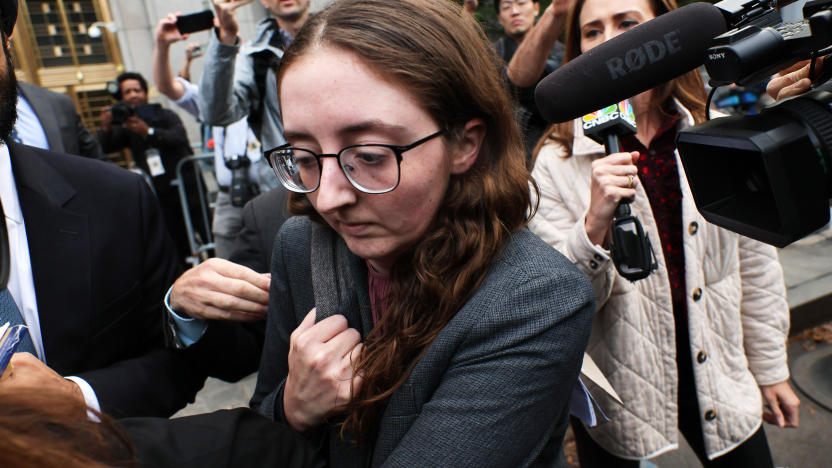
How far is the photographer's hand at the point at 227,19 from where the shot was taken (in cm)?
275

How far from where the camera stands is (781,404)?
1.89m

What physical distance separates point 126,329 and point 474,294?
962 millimetres

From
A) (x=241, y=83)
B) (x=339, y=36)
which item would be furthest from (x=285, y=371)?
(x=241, y=83)

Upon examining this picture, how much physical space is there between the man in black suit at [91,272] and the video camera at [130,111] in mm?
4454

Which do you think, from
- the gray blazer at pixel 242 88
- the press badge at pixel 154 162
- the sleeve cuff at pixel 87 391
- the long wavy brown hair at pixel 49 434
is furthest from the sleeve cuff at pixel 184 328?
the press badge at pixel 154 162

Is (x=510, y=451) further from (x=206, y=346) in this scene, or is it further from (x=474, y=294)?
(x=206, y=346)

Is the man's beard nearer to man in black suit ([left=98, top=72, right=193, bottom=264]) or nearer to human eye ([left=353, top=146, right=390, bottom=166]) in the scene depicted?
human eye ([left=353, top=146, right=390, bottom=166])

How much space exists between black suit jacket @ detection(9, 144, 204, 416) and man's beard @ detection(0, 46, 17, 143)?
0.48ft

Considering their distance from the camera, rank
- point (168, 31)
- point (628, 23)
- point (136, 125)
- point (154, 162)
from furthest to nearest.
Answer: point (136, 125), point (154, 162), point (168, 31), point (628, 23)

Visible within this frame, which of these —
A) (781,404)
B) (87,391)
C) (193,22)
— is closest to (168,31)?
(193,22)

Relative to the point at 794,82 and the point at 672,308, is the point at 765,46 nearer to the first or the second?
the point at 794,82

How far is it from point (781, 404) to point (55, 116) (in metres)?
3.40

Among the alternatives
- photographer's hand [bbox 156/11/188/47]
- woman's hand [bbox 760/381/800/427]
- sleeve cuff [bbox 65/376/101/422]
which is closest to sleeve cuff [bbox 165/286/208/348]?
sleeve cuff [bbox 65/376/101/422]

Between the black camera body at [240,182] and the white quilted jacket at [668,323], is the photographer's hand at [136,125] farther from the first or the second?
the white quilted jacket at [668,323]
